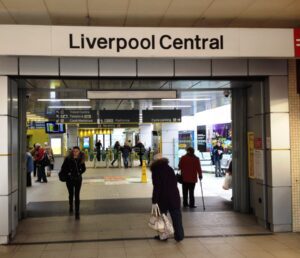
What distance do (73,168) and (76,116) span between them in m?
7.91

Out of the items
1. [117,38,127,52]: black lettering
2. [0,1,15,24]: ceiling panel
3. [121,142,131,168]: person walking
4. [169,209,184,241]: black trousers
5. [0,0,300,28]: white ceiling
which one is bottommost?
[169,209,184,241]: black trousers

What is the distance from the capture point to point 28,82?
27.2ft

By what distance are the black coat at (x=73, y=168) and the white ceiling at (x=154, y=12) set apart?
3659 mm

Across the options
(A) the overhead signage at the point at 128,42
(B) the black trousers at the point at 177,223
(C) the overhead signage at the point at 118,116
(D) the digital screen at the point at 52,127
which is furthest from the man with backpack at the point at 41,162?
(A) the overhead signage at the point at 128,42

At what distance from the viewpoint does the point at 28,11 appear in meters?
6.43

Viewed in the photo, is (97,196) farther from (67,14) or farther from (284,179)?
(67,14)

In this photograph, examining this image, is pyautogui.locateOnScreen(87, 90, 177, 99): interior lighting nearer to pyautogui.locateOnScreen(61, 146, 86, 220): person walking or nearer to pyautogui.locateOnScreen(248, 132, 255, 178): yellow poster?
pyautogui.locateOnScreen(61, 146, 86, 220): person walking

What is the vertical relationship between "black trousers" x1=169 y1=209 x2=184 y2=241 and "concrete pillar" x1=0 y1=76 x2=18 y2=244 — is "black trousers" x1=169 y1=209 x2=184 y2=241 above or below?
below

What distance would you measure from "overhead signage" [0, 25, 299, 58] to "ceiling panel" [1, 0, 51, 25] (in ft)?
1.04

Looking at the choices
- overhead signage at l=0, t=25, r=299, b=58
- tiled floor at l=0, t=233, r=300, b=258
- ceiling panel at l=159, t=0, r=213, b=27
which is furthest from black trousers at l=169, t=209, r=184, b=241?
ceiling panel at l=159, t=0, r=213, b=27

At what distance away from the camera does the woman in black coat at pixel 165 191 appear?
23.5 ft

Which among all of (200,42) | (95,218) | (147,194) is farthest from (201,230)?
(147,194)

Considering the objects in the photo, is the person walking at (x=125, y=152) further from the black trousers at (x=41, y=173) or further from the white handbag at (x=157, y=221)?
the white handbag at (x=157, y=221)

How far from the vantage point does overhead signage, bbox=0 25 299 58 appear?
6141 mm
